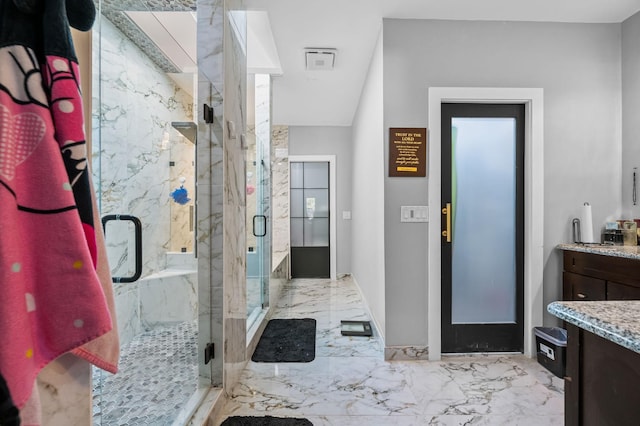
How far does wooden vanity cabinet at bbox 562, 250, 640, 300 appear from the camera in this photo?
71.4 inches

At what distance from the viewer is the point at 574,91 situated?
93.3 inches

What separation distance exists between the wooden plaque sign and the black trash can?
1.47 metres

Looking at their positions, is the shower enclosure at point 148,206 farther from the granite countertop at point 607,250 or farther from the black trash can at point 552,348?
the granite countertop at point 607,250

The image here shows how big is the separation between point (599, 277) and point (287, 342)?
2.33 m

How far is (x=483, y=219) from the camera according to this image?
2408mm

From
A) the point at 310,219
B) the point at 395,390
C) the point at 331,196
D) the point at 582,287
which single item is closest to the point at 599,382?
the point at 395,390

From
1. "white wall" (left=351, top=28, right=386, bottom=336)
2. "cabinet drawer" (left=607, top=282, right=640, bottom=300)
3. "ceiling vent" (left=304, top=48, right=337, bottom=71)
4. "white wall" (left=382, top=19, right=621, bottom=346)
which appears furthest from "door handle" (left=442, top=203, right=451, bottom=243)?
"ceiling vent" (left=304, top=48, right=337, bottom=71)

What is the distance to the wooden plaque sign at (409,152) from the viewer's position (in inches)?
90.8

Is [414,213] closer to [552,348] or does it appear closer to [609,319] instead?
[552,348]

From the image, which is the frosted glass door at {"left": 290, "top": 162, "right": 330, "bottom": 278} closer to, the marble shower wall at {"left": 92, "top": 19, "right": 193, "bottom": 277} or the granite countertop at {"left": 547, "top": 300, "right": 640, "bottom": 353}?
the marble shower wall at {"left": 92, "top": 19, "right": 193, "bottom": 277}

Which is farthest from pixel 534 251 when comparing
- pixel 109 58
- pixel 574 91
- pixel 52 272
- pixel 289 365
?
pixel 109 58

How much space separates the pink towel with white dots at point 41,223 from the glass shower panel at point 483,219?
2.35m

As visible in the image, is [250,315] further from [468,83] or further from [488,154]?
[468,83]

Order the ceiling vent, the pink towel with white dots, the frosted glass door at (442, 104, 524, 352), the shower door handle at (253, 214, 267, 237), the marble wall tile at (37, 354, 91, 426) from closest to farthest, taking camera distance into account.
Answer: the pink towel with white dots, the marble wall tile at (37, 354, 91, 426), the frosted glass door at (442, 104, 524, 352), the ceiling vent, the shower door handle at (253, 214, 267, 237)
